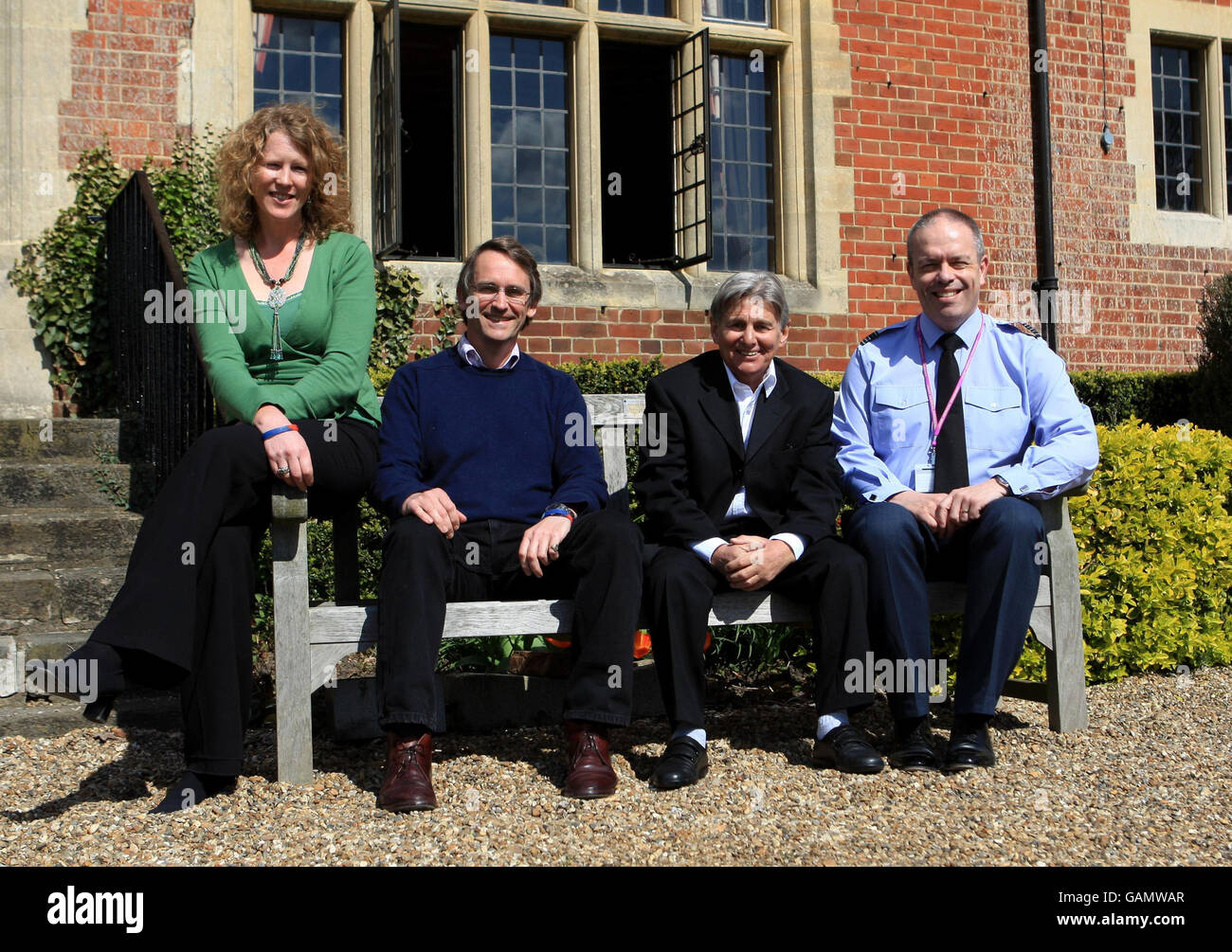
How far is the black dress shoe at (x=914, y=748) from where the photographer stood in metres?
3.32

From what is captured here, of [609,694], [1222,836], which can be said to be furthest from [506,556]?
[1222,836]

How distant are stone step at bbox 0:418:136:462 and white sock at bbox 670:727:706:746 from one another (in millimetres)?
3796

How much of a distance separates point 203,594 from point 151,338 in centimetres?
273

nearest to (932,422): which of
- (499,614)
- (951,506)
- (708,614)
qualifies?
(951,506)

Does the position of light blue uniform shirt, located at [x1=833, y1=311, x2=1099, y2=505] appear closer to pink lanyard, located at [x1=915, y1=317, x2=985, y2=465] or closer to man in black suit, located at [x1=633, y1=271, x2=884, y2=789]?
pink lanyard, located at [x1=915, y1=317, x2=985, y2=465]

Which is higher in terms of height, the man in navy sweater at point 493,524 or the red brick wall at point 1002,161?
the red brick wall at point 1002,161

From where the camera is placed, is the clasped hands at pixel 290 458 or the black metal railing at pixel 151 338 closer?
the clasped hands at pixel 290 458

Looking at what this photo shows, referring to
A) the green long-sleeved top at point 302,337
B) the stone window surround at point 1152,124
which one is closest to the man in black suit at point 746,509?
the green long-sleeved top at point 302,337

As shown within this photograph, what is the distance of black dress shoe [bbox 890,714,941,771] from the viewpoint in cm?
332

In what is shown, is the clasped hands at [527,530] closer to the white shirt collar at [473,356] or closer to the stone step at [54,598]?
the white shirt collar at [473,356]

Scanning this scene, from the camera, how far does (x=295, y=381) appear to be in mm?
3541

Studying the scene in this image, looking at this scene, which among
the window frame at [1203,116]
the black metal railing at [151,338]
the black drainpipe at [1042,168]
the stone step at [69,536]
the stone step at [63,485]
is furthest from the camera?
the window frame at [1203,116]

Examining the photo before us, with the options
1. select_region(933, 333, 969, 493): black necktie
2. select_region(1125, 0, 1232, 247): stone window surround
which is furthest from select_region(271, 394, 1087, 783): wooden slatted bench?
select_region(1125, 0, 1232, 247): stone window surround

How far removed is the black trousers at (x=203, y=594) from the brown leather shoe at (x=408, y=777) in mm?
425
